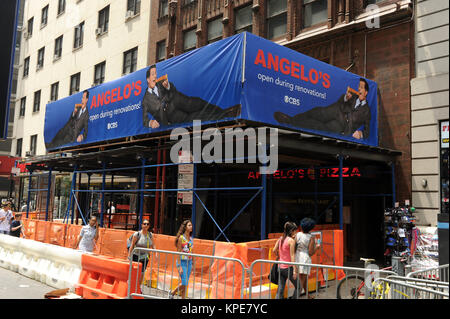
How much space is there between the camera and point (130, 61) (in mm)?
25766

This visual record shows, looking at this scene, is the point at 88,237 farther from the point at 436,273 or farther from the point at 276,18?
the point at 276,18

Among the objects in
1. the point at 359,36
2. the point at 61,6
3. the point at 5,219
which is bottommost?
the point at 5,219

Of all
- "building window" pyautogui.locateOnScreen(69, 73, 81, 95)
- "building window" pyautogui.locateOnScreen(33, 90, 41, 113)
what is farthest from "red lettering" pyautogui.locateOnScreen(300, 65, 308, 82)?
"building window" pyautogui.locateOnScreen(33, 90, 41, 113)

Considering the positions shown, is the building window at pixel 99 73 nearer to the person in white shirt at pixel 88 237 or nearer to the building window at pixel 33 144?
the building window at pixel 33 144

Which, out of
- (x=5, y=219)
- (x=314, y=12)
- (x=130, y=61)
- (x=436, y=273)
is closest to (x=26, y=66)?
(x=130, y=61)

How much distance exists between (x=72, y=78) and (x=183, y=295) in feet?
88.4

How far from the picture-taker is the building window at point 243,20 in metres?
19.5

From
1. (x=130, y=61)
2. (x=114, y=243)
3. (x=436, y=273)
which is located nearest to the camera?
(x=436, y=273)

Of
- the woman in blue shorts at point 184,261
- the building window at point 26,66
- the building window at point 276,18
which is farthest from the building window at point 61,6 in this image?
the woman in blue shorts at point 184,261

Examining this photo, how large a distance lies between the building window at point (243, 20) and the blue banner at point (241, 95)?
278 inches

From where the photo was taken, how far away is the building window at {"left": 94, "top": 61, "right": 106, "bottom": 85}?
2773 centimetres

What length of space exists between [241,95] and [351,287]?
5.39 meters
